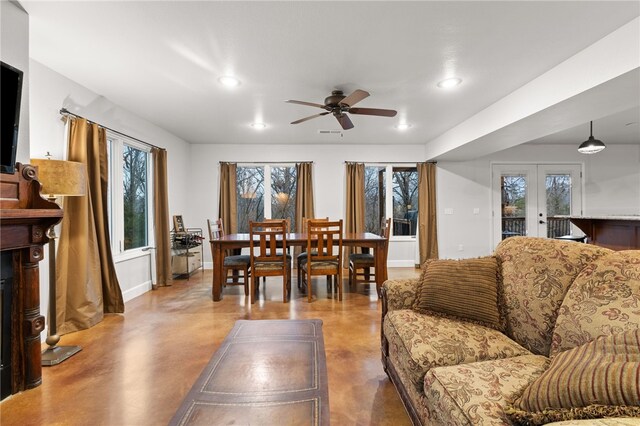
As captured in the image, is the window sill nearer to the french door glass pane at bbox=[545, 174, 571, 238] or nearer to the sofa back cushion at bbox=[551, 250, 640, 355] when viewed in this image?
the sofa back cushion at bbox=[551, 250, 640, 355]

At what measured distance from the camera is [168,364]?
2.23 meters

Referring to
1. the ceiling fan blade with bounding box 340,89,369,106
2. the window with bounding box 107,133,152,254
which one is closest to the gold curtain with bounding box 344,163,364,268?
the ceiling fan blade with bounding box 340,89,369,106

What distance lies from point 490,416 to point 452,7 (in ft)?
7.12

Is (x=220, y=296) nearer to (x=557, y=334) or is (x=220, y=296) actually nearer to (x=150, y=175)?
(x=150, y=175)

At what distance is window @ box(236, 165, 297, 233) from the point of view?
5.85 m

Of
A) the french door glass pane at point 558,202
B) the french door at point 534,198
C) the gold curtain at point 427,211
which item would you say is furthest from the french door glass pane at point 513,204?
the gold curtain at point 427,211

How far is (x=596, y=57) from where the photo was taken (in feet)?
7.50

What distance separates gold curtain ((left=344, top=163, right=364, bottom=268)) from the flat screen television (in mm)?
4581

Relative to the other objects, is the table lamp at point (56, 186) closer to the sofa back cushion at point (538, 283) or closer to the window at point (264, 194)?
→ the sofa back cushion at point (538, 283)

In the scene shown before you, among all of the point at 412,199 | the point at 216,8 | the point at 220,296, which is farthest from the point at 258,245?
the point at 412,199

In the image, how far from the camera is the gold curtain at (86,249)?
277 cm

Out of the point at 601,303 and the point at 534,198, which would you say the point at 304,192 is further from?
the point at 601,303

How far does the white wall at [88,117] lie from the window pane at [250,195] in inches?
45.8

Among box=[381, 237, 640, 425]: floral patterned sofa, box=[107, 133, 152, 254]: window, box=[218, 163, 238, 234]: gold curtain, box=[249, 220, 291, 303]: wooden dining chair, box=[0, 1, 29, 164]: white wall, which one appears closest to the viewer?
box=[381, 237, 640, 425]: floral patterned sofa
